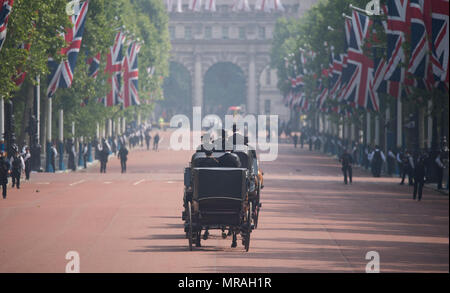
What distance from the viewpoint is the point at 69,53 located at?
183ft

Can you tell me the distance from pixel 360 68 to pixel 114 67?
860 inches

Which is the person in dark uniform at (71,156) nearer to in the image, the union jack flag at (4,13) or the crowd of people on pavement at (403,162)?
the crowd of people on pavement at (403,162)

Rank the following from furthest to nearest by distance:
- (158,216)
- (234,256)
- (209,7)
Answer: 1. (209,7)
2. (158,216)
3. (234,256)

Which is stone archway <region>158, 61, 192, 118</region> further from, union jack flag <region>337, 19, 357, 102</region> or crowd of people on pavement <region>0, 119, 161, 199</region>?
union jack flag <region>337, 19, 357, 102</region>

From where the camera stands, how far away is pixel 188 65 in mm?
188375

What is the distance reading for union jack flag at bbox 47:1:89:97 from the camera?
182ft

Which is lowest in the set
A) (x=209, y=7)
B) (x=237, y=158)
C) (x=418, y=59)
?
(x=237, y=158)

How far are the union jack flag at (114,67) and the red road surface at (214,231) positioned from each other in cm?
2202

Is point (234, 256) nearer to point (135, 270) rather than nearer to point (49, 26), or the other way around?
point (135, 270)

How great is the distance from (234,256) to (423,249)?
482 centimetres

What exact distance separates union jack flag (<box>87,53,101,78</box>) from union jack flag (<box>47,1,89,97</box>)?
10369 millimetres

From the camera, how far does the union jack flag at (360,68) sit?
57281 millimetres

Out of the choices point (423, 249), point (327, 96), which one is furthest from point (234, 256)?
point (327, 96)

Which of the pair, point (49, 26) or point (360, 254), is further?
point (49, 26)
